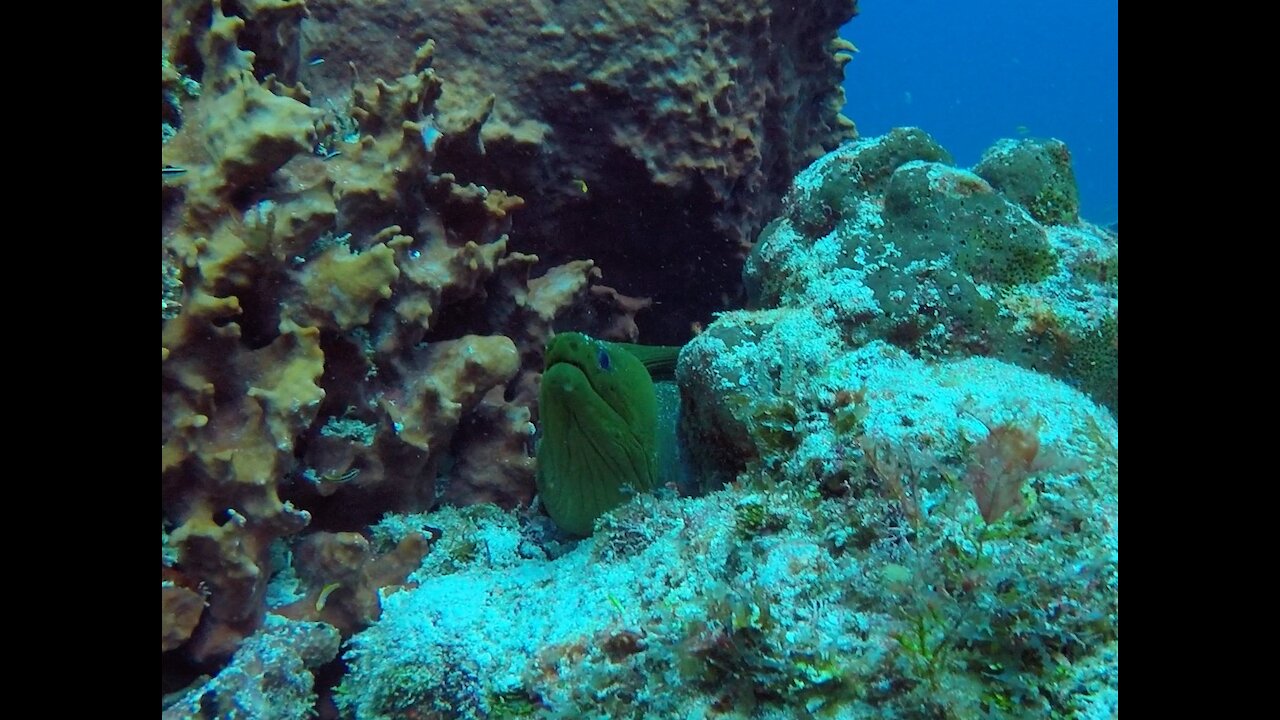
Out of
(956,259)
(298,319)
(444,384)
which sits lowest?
(444,384)

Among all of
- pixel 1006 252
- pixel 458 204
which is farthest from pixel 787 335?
pixel 458 204

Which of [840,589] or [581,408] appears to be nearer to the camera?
[840,589]

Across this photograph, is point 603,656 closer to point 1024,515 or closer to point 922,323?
point 1024,515

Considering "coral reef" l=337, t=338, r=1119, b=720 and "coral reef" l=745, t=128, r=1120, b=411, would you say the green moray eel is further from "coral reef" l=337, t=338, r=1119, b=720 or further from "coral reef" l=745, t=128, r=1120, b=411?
"coral reef" l=745, t=128, r=1120, b=411

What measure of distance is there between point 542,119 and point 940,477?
305 cm

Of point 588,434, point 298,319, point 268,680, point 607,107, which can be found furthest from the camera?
point 607,107

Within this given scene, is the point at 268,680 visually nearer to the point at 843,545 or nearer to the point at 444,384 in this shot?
the point at 444,384

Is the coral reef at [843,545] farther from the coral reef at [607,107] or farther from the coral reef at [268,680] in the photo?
the coral reef at [607,107]

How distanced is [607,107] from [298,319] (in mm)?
2208

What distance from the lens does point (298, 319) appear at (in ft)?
8.21

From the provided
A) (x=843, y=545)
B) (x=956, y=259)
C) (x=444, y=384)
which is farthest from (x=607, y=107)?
(x=843, y=545)

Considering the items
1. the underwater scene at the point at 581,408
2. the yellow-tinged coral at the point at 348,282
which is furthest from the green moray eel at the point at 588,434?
the yellow-tinged coral at the point at 348,282

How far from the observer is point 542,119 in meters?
3.94

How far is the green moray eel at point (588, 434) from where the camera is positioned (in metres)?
2.74
